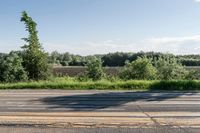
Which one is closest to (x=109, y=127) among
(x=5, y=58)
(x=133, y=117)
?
(x=133, y=117)

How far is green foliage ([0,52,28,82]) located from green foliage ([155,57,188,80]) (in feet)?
37.1

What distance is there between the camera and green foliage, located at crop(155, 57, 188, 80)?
34.9 meters

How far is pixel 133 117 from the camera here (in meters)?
12.6

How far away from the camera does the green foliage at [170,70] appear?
3495 centimetres

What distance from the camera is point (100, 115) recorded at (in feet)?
42.6

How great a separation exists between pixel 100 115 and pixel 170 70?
75.6 ft

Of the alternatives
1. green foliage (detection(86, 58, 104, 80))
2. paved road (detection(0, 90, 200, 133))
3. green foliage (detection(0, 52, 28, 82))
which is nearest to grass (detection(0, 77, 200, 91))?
paved road (detection(0, 90, 200, 133))

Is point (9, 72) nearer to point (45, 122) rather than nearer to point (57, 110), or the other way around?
point (57, 110)

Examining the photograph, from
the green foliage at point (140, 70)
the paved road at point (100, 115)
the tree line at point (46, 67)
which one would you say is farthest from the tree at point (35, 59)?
the paved road at point (100, 115)

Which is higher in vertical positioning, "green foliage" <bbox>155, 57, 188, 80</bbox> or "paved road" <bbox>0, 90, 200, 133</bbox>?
"green foliage" <bbox>155, 57, 188, 80</bbox>

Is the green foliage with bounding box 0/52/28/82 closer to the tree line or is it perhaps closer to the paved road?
the tree line

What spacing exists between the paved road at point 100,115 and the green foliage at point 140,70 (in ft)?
55.2

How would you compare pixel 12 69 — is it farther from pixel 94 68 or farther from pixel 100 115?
pixel 100 115

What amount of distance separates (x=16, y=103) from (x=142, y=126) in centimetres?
689
